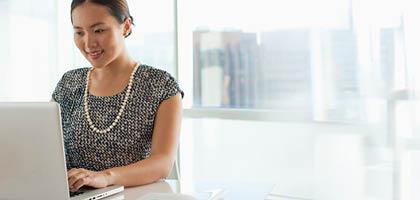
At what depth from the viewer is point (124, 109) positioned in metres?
1.62

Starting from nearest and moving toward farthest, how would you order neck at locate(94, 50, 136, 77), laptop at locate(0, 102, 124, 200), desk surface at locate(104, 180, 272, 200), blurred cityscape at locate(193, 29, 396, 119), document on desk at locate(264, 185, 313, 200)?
laptop at locate(0, 102, 124, 200), desk surface at locate(104, 180, 272, 200), neck at locate(94, 50, 136, 77), blurred cityscape at locate(193, 29, 396, 119), document on desk at locate(264, 185, 313, 200)

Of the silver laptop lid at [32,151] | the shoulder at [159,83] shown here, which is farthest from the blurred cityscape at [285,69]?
the silver laptop lid at [32,151]

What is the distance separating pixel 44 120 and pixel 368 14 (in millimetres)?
1875

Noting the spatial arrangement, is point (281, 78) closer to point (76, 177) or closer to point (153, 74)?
point (153, 74)

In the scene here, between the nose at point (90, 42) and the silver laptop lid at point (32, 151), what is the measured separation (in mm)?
556

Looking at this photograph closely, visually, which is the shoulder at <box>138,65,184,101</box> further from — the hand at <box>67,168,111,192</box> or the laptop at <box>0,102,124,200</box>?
the laptop at <box>0,102,124,200</box>

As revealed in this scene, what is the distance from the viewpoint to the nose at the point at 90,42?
159cm

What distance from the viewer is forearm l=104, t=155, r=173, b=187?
4.46 ft

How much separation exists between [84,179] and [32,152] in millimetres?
229

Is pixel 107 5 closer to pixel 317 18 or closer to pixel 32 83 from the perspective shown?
pixel 317 18

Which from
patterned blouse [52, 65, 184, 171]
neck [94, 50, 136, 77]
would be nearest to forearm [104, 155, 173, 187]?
patterned blouse [52, 65, 184, 171]

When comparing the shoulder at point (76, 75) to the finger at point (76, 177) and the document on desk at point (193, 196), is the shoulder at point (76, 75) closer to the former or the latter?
the finger at point (76, 177)

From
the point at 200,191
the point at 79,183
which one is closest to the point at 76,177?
the point at 79,183

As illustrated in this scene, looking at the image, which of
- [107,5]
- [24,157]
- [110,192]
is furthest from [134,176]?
[107,5]
